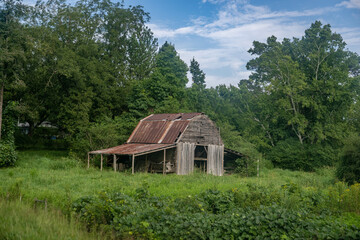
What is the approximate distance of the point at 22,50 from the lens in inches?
1001

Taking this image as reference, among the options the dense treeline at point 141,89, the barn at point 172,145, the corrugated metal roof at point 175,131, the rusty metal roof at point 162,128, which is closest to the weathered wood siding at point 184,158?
the barn at point 172,145

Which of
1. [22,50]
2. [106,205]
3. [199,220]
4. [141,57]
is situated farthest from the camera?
[141,57]

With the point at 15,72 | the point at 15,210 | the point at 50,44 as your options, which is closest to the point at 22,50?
the point at 15,72

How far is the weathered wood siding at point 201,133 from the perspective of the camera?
79.5ft

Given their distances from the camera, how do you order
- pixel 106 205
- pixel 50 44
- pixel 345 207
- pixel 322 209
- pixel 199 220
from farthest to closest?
pixel 50 44, pixel 345 207, pixel 322 209, pixel 106 205, pixel 199 220

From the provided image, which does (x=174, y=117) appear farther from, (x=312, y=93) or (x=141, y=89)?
(x=312, y=93)

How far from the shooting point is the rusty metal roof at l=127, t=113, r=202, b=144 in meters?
24.2

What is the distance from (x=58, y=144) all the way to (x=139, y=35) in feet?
58.2

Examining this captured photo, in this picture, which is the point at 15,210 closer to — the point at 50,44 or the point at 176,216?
the point at 176,216

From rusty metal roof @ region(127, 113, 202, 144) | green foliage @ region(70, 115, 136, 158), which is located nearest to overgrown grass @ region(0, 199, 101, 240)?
rusty metal roof @ region(127, 113, 202, 144)

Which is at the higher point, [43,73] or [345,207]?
[43,73]

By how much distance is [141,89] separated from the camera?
112ft

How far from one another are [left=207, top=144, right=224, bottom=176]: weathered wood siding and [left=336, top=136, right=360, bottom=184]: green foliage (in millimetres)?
8361

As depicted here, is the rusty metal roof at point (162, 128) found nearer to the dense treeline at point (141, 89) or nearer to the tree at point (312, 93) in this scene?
the dense treeline at point (141, 89)
